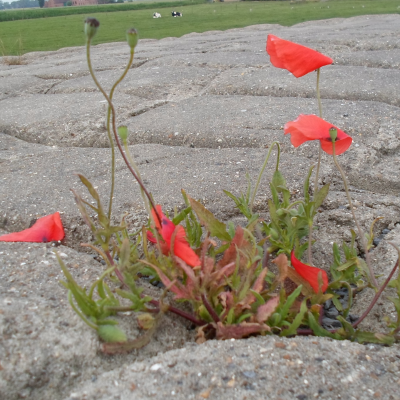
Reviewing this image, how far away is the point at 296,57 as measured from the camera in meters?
0.87

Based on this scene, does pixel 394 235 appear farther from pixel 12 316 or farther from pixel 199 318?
pixel 12 316

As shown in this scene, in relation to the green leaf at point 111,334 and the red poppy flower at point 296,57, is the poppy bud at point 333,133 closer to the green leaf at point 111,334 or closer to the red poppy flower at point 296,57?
the red poppy flower at point 296,57

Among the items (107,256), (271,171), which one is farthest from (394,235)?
(107,256)

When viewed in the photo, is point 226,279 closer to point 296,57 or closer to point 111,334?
point 111,334

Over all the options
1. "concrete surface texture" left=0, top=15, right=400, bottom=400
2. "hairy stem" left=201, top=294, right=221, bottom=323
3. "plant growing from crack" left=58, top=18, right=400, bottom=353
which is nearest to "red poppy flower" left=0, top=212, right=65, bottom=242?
"concrete surface texture" left=0, top=15, right=400, bottom=400

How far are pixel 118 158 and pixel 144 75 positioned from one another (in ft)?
3.65

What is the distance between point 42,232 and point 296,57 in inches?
25.4

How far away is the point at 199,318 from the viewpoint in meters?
0.78

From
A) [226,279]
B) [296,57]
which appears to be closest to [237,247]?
[226,279]

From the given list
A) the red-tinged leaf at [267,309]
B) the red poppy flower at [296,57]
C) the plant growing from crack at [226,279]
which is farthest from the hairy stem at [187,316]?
the red poppy flower at [296,57]

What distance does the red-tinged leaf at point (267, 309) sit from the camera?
72 cm

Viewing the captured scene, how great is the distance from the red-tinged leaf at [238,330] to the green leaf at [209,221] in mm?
223

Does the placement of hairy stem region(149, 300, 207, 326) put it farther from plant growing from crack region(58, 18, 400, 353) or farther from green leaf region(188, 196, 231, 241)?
green leaf region(188, 196, 231, 241)

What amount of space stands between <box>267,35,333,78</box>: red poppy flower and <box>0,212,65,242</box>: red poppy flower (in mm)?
580
